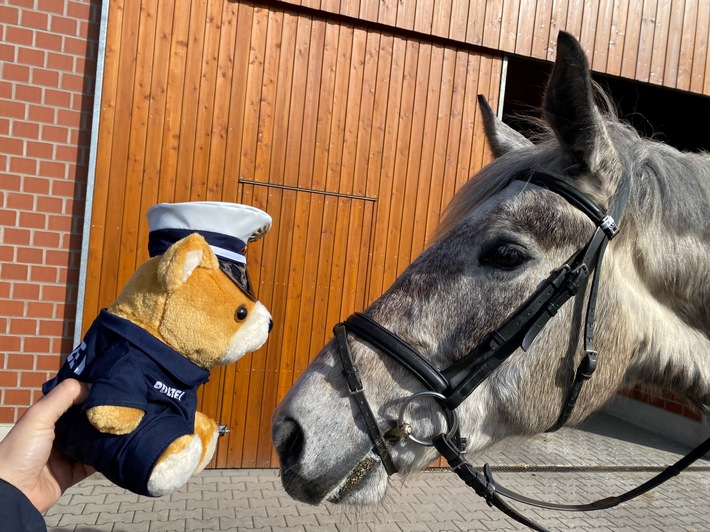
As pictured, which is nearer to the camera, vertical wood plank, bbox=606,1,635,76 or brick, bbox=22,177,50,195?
brick, bbox=22,177,50,195

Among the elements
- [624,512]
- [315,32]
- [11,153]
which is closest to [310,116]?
[315,32]

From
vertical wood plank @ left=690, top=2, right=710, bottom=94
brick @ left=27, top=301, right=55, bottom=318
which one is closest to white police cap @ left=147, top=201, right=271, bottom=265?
brick @ left=27, top=301, right=55, bottom=318

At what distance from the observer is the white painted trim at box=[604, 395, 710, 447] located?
21.2 feet

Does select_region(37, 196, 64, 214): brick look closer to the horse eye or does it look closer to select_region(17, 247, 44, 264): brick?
select_region(17, 247, 44, 264): brick

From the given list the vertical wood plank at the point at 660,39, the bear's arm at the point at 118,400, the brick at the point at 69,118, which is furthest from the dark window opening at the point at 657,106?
the bear's arm at the point at 118,400

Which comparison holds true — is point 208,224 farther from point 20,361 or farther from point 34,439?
point 20,361

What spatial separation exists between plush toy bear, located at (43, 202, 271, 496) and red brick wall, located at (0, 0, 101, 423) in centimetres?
288

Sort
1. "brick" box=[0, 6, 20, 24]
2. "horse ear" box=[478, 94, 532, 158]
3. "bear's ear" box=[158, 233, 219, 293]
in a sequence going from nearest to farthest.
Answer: "bear's ear" box=[158, 233, 219, 293], "horse ear" box=[478, 94, 532, 158], "brick" box=[0, 6, 20, 24]

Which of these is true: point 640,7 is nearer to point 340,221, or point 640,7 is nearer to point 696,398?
point 340,221

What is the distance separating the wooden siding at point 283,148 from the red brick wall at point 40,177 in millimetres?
215

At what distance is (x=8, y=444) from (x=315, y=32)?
411 centimetres

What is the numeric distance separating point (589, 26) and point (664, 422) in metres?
5.46

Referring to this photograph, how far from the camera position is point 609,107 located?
1957 mm

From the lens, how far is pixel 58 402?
1358 mm
